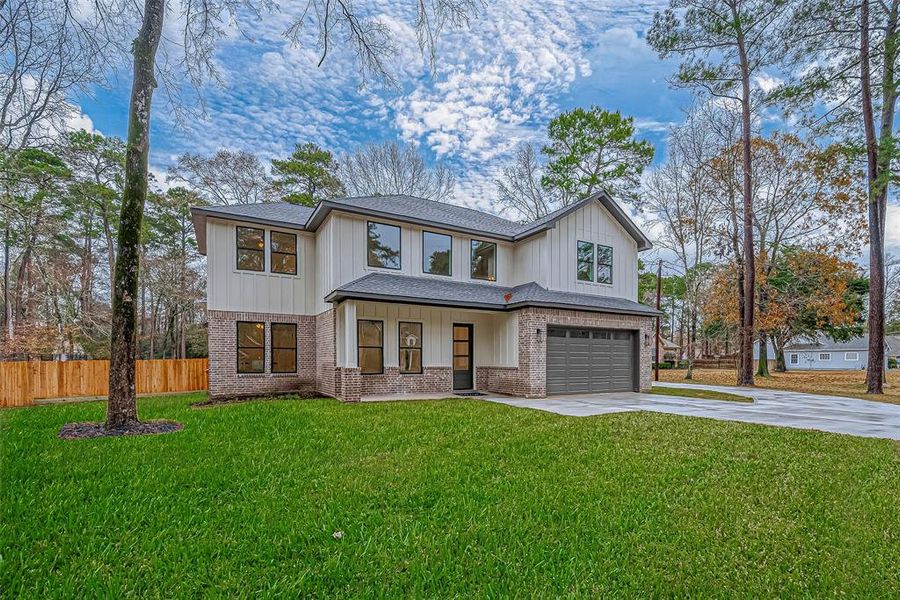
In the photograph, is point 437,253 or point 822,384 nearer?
point 437,253

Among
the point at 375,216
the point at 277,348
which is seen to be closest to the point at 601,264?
the point at 375,216

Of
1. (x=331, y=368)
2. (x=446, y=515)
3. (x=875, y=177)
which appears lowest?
(x=446, y=515)

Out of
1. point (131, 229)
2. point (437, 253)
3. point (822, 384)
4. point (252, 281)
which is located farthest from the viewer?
point (822, 384)

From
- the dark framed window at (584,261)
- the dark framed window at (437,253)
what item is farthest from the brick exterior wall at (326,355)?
the dark framed window at (584,261)

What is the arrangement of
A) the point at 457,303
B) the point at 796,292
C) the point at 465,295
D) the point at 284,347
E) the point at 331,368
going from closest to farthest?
the point at 457,303 < the point at 331,368 < the point at 465,295 < the point at 284,347 < the point at 796,292

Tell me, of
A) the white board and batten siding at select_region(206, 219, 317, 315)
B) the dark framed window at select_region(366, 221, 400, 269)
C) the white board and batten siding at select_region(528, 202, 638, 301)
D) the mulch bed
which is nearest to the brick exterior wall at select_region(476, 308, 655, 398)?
the white board and batten siding at select_region(528, 202, 638, 301)

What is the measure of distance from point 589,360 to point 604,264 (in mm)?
3578

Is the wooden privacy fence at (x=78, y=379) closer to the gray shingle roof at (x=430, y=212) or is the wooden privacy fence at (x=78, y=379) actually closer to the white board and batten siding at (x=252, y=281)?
the white board and batten siding at (x=252, y=281)

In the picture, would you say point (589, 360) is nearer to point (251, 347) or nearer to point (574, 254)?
point (574, 254)

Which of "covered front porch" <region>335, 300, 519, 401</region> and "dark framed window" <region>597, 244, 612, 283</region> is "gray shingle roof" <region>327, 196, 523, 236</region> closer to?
"covered front porch" <region>335, 300, 519, 401</region>

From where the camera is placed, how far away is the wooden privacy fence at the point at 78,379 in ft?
35.7

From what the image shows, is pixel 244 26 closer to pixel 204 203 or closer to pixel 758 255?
pixel 204 203

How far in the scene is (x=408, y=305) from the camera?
1152 centimetres

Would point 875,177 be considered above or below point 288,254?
above
